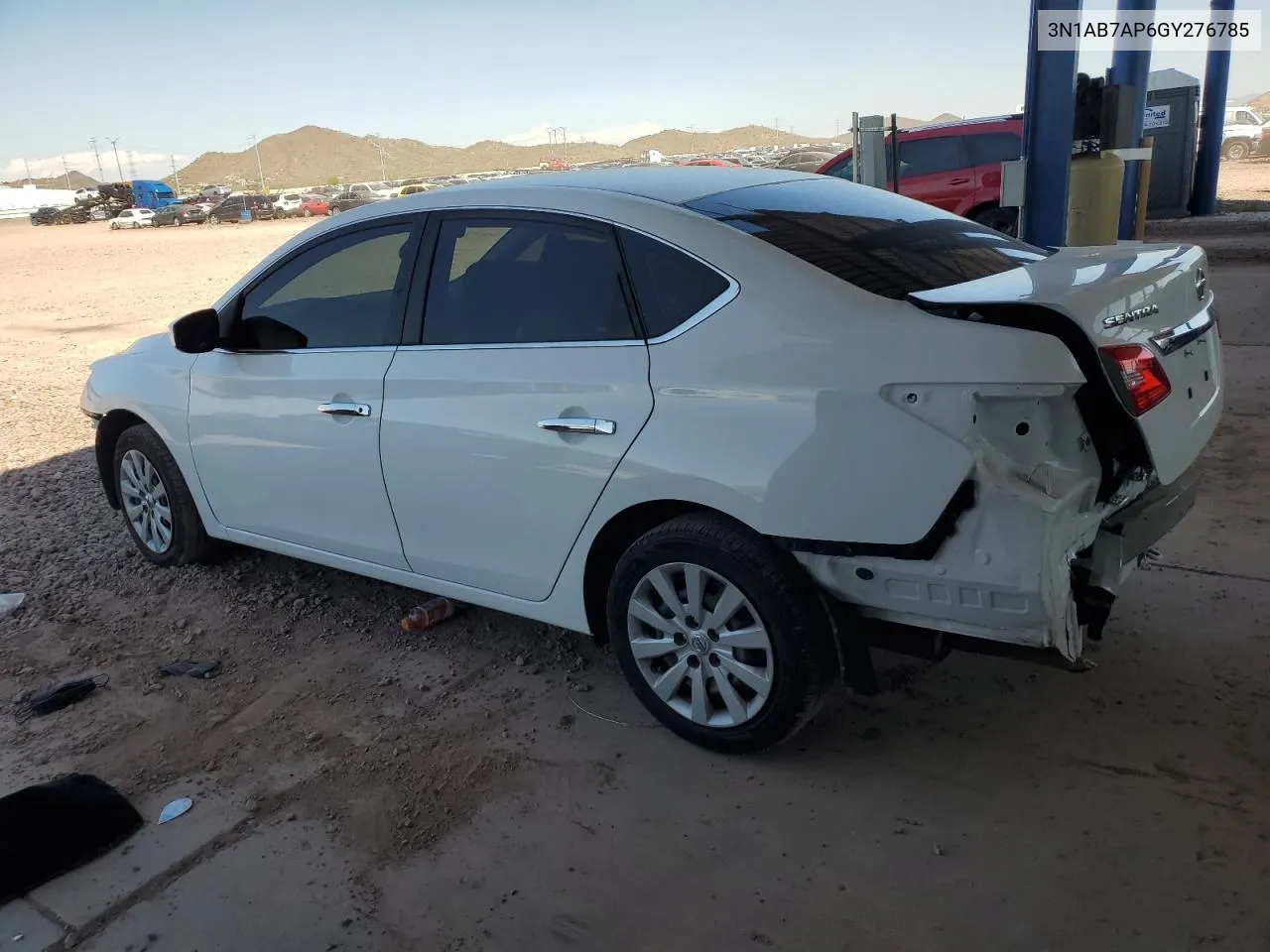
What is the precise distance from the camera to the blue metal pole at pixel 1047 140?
9.16m

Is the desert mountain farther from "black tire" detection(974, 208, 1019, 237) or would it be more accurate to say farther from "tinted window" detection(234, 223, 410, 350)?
"tinted window" detection(234, 223, 410, 350)

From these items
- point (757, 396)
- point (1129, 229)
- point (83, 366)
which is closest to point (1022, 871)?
point (757, 396)

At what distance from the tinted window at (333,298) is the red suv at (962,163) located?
34.9ft

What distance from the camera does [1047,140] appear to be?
9414mm

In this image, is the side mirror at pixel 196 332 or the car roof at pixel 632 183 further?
the side mirror at pixel 196 332

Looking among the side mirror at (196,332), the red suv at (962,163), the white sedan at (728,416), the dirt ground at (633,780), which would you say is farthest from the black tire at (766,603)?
the red suv at (962,163)

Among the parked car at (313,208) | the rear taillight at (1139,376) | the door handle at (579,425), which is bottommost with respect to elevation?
the parked car at (313,208)

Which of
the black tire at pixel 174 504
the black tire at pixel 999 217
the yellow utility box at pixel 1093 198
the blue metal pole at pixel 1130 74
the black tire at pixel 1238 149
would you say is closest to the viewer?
the black tire at pixel 174 504

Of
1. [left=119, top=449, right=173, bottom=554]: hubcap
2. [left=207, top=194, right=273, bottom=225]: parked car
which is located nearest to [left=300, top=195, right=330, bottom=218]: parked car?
[left=207, top=194, right=273, bottom=225]: parked car

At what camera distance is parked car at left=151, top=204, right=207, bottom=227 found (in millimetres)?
53125

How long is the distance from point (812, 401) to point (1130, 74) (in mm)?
16624

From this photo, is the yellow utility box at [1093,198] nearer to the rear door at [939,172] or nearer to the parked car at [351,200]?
the rear door at [939,172]

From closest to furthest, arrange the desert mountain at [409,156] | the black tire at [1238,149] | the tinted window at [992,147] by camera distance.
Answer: the tinted window at [992,147] < the black tire at [1238,149] < the desert mountain at [409,156]

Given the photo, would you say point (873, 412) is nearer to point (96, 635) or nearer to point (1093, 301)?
point (1093, 301)
